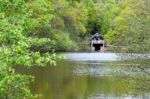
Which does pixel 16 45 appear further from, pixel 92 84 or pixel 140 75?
pixel 92 84

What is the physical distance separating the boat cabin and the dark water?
183ft

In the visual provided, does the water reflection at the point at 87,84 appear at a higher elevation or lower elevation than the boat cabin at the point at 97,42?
higher

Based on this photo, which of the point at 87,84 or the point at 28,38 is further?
the point at 87,84

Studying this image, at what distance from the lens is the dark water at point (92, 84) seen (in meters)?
19.0

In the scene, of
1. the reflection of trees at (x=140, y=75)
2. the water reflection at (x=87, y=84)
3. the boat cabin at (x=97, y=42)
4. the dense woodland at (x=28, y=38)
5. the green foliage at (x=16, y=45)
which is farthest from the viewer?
the boat cabin at (x=97, y=42)

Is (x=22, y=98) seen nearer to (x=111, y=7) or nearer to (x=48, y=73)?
(x=48, y=73)

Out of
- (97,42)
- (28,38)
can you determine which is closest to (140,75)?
(28,38)

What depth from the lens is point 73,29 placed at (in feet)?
274

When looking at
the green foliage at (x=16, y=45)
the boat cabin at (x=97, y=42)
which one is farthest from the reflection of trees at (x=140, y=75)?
the boat cabin at (x=97, y=42)

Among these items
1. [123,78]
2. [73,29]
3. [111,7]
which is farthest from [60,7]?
[123,78]

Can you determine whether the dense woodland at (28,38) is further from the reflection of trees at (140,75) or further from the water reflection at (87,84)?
the water reflection at (87,84)

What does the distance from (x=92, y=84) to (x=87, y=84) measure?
326 mm

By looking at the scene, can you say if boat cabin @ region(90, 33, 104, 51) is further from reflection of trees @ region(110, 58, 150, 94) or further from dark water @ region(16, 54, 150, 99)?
reflection of trees @ region(110, 58, 150, 94)

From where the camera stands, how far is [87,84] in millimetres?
30438
